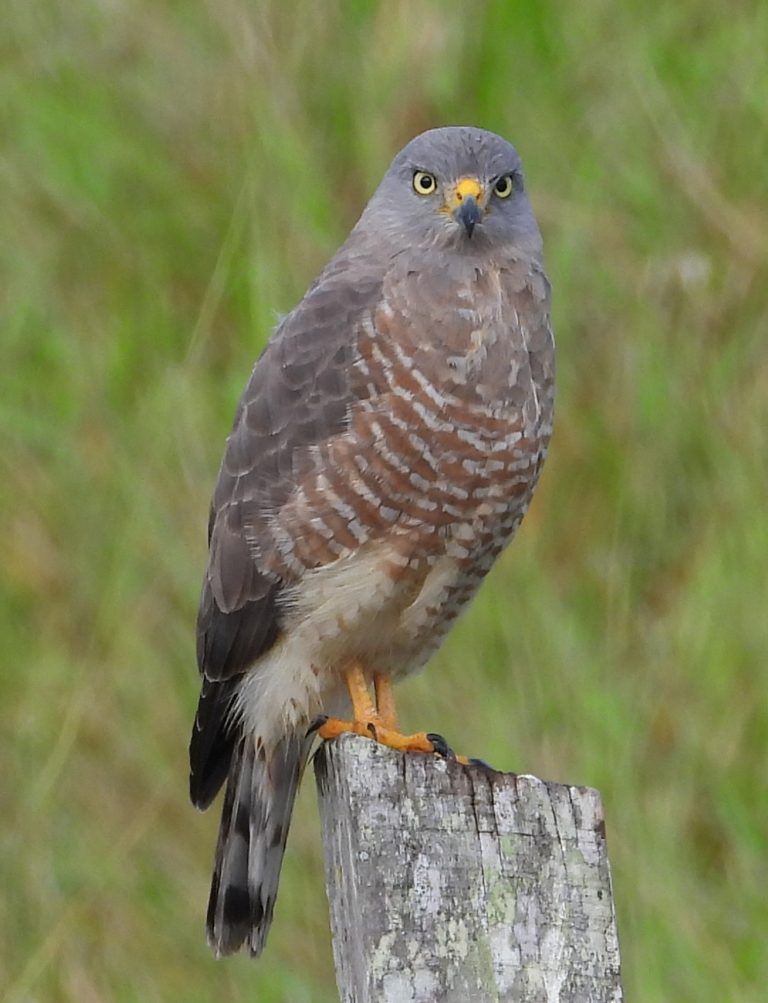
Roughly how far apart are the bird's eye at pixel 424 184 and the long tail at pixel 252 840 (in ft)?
3.77

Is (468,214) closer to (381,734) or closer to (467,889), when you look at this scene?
(381,734)

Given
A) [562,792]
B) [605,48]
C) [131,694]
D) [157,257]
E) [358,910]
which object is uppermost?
[605,48]

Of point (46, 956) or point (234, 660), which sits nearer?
point (234, 660)

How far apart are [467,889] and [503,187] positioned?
1.87 m

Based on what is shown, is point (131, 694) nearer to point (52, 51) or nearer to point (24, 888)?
point (24, 888)

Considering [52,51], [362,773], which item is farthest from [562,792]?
[52,51]

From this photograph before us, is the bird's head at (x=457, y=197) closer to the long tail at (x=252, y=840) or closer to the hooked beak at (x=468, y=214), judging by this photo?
the hooked beak at (x=468, y=214)

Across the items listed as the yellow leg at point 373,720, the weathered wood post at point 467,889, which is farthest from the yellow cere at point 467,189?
the weathered wood post at point 467,889

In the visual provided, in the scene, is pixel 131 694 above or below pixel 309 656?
above

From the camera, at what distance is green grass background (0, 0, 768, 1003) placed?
4387mm

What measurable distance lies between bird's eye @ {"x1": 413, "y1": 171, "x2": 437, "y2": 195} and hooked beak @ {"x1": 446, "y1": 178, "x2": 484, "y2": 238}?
0.06m

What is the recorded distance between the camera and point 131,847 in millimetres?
4488

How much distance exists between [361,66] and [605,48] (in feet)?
2.10

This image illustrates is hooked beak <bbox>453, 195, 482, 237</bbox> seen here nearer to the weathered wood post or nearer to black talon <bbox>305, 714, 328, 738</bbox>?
black talon <bbox>305, 714, 328, 738</bbox>
